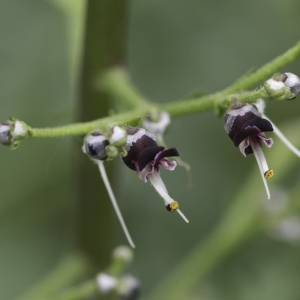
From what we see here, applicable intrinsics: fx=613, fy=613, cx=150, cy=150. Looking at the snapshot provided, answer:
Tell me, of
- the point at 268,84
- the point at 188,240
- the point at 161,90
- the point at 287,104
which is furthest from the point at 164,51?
the point at 268,84

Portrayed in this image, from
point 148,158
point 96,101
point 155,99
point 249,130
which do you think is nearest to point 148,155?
point 148,158

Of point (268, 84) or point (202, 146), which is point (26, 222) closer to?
point (202, 146)

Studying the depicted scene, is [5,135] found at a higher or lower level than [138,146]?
higher

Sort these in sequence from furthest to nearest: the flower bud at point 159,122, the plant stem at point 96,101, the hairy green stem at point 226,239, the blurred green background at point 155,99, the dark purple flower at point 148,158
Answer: the blurred green background at point 155,99
the hairy green stem at point 226,239
the plant stem at point 96,101
the flower bud at point 159,122
the dark purple flower at point 148,158

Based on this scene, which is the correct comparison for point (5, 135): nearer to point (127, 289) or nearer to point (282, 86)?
point (282, 86)

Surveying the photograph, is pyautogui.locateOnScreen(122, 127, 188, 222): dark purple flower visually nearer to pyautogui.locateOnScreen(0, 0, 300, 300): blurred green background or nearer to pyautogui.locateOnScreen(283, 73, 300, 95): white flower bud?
pyautogui.locateOnScreen(283, 73, 300, 95): white flower bud

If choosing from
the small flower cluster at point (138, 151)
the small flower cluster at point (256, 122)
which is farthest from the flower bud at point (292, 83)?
the small flower cluster at point (138, 151)

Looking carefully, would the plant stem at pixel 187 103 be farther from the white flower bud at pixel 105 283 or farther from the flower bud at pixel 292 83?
the white flower bud at pixel 105 283
